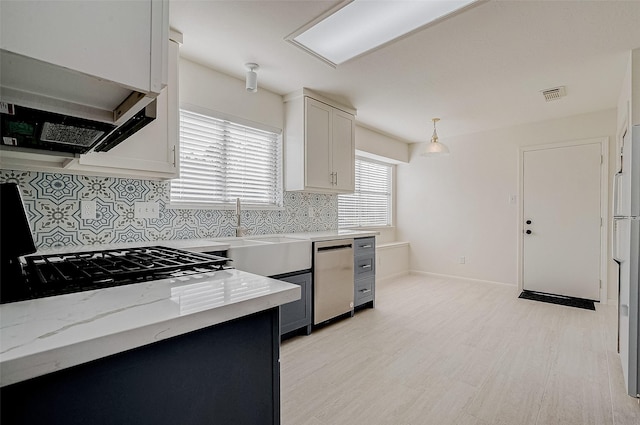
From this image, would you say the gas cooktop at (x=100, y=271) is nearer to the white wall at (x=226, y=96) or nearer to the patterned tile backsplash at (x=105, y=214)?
the patterned tile backsplash at (x=105, y=214)

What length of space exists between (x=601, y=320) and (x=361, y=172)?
3490mm

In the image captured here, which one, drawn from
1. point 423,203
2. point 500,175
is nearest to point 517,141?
point 500,175

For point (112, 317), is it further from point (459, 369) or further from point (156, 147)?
point (459, 369)

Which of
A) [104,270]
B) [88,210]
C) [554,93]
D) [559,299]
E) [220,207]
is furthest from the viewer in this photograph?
[559,299]

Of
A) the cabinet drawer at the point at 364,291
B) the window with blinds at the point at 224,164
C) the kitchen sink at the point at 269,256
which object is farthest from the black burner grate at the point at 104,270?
the cabinet drawer at the point at 364,291

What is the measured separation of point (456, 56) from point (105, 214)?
298 cm

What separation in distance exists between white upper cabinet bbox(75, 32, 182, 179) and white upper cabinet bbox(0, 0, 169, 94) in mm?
1409

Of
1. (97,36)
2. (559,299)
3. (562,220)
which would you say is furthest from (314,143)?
(559,299)

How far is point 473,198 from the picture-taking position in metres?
5.00

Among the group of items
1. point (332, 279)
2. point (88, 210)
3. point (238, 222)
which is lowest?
point (332, 279)

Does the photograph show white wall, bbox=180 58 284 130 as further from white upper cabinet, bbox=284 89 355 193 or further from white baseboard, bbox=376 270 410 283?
white baseboard, bbox=376 270 410 283

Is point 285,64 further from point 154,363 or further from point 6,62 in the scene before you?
point 154,363

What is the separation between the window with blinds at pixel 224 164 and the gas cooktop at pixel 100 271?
4.54 feet

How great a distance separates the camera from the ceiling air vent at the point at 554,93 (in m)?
3.24
